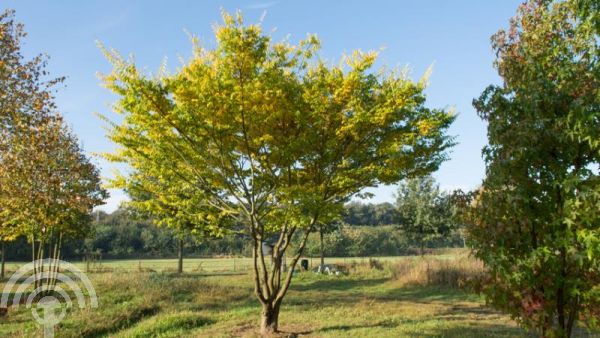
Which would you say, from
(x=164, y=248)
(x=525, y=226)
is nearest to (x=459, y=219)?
(x=525, y=226)

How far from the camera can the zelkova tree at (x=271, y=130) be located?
26.6ft

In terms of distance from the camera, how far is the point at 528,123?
511cm

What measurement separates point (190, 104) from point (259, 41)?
5.51 feet

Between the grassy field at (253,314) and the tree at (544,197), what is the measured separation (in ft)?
14.8

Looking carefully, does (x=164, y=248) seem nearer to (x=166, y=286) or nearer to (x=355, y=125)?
(x=166, y=286)

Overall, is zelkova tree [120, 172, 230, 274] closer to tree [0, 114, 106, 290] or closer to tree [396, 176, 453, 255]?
tree [0, 114, 106, 290]

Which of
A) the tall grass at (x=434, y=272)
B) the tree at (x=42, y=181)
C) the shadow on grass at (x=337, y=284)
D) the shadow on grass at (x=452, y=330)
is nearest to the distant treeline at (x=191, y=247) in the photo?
the shadow on grass at (x=337, y=284)

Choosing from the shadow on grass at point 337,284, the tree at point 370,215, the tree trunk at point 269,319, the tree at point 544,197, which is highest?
the tree at point 370,215

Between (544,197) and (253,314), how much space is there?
9.33m

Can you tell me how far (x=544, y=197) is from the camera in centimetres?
525

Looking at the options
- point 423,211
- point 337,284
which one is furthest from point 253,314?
point 423,211

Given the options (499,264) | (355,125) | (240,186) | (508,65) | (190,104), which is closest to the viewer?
(499,264)

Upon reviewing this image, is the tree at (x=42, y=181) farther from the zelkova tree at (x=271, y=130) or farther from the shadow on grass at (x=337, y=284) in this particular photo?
the shadow on grass at (x=337, y=284)

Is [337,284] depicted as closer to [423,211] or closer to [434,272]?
[434,272]
